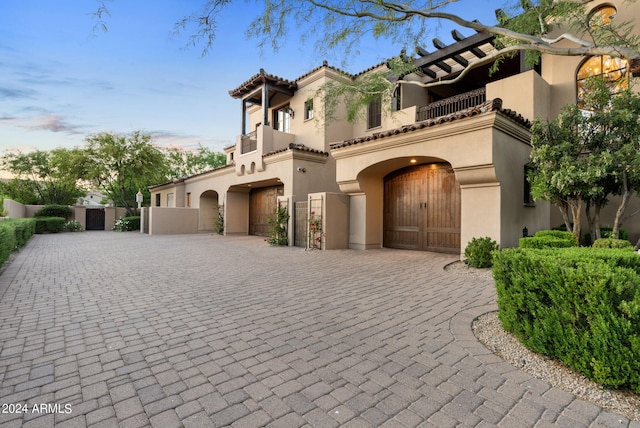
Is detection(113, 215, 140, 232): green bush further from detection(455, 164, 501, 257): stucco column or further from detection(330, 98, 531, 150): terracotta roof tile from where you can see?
detection(455, 164, 501, 257): stucco column

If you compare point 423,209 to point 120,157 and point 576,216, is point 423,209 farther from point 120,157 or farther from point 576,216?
point 120,157

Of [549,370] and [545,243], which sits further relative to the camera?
[545,243]

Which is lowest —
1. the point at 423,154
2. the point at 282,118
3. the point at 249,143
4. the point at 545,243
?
the point at 545,243

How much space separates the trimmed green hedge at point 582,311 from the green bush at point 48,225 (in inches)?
1159

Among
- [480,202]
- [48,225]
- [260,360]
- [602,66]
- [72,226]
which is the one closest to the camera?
[260,360]

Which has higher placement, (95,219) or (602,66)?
(602,66)

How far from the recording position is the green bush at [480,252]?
8.01 m

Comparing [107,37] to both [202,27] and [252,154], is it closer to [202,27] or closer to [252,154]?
[202,27]

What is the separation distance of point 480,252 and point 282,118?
48.8 feet

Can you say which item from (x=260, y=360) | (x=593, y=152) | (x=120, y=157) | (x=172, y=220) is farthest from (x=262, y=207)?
(x=260, y=360)

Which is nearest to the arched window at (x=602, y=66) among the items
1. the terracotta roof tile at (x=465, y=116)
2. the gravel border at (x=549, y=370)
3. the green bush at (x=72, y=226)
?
the terracotta roof tile at (x=465, y=116)

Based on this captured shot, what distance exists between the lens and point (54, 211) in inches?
1000

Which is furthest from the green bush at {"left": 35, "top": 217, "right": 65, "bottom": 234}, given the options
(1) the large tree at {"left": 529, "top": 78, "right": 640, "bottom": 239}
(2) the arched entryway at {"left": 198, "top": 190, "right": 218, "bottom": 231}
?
(1) the large tree at {"left": 529, "top": 78, "right": 640, "bottom": 239}

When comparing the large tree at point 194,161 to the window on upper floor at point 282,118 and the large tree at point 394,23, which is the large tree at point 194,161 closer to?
the window on upper floor at point 282,118
